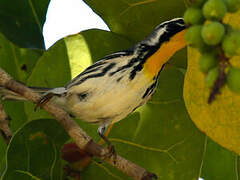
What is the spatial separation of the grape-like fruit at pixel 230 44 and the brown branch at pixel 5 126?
4.84 feet

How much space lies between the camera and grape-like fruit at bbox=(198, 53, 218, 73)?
0.86 m

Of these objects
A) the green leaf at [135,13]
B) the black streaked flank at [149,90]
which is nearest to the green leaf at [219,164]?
the black streaked flank at [149,90]

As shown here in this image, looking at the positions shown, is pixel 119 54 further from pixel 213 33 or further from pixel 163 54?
pixel 213 33

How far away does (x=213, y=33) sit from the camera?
85 centimetres

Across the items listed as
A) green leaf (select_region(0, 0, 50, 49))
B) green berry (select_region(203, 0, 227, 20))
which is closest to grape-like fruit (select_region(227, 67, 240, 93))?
green berry (select_region(203, 0, 227, 20))

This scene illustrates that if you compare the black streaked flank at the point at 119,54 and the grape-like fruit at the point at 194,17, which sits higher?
the grape-like fruit at the point at 194,17

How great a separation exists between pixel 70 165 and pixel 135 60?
0.82 m

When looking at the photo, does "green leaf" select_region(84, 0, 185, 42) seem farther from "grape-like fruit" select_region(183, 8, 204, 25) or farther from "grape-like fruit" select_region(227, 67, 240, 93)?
"grape-like fruit" select_region(227, 67, 240, 93)

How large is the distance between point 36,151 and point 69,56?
60cm

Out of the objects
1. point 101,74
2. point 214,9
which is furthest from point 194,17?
point 101,74

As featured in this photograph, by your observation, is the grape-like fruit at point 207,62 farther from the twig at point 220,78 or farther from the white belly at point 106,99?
the white belly at point 106,99

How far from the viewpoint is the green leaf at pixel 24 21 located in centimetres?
254

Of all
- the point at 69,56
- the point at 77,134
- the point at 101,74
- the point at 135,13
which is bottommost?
the point at 101,74

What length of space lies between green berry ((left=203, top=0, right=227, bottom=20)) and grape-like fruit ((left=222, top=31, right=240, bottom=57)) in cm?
5
